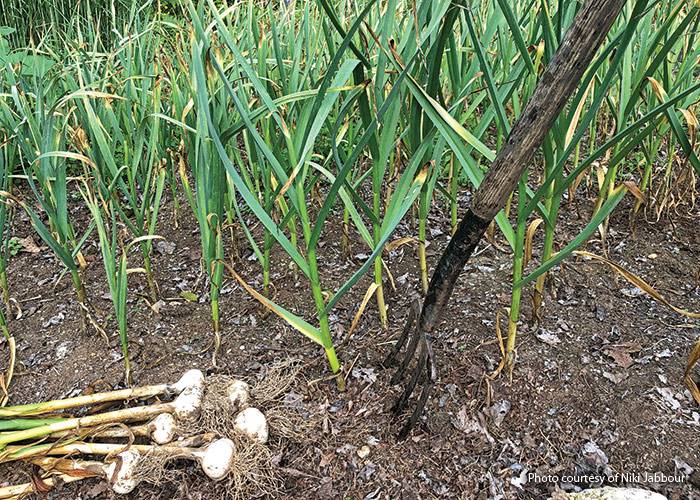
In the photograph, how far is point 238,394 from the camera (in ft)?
4.36

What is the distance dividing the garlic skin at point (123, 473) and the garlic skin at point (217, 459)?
0.16 metres

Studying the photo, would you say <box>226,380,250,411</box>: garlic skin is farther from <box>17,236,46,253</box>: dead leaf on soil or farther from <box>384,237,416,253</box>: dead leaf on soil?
<box>17,236,46,253</box>: dead leaf on soil

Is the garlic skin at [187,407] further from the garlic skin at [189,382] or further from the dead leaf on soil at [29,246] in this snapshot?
the dead leaf on soil at [29,246]

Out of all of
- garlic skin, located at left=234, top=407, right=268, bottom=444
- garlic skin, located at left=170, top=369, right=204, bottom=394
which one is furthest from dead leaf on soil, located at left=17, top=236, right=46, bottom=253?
garlic skin, located at left=234, top=407, right=268, bottom=444

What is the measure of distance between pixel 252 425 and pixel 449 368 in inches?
22.0

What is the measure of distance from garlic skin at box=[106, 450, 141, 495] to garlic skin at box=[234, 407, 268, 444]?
0.25 m

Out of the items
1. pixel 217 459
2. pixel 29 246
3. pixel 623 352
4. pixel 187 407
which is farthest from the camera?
pixel 29 246

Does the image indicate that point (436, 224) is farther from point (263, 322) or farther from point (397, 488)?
point (397, 488)

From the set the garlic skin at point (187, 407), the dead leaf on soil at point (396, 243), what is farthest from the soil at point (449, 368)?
the dead leaf on soil at point (396, 243)

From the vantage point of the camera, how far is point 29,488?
1205mm

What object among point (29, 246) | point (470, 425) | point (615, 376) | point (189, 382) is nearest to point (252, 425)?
point (189, 382)

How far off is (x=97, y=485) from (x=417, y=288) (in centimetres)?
108

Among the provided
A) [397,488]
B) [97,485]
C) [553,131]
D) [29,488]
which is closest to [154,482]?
[97,485]

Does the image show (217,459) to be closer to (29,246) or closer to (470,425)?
(470,425)
